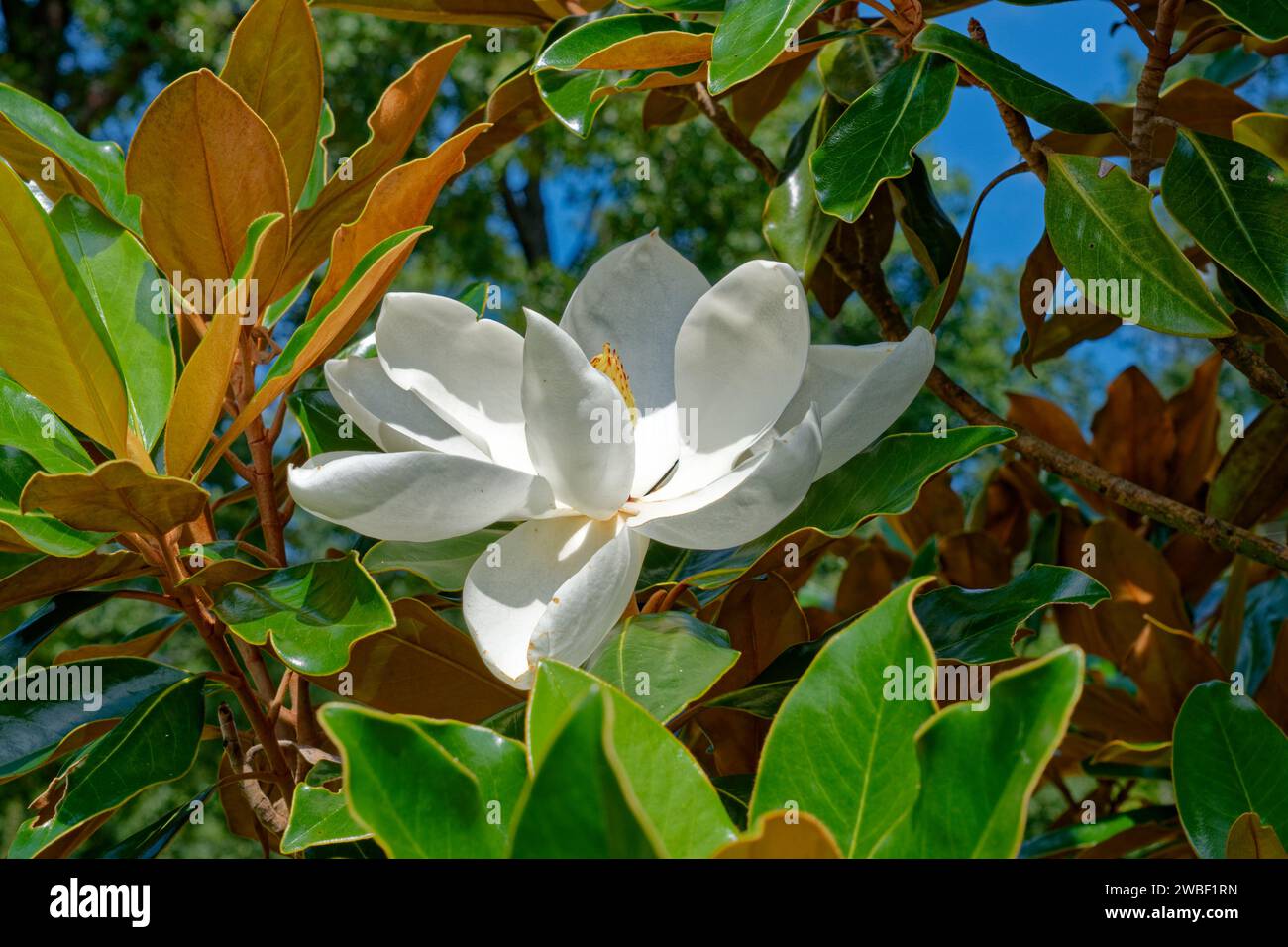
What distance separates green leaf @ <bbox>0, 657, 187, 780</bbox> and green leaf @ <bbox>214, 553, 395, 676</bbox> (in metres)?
0.19

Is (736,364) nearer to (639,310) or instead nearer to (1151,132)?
(639,310)

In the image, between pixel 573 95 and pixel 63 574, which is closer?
pixel 63 574

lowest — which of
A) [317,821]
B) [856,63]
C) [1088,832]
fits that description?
[1088,832]

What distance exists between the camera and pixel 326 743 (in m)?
1.13

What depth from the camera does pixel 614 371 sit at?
968mm

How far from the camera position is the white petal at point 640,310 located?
104cm

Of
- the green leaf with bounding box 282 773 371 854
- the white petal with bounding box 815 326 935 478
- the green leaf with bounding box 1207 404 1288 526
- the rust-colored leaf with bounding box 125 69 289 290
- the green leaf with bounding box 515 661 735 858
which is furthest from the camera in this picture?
the green leaf with bounding box 1207 404 1288 526

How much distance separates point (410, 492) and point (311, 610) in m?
0.14

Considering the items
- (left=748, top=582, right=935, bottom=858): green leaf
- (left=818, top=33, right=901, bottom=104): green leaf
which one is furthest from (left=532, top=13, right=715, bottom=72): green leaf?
(left=748, top=582, right=935, bottom=858): green leaf

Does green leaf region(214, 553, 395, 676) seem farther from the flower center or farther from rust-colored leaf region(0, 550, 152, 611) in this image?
the flower center

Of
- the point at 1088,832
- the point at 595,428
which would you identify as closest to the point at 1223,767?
the point at 1088,832

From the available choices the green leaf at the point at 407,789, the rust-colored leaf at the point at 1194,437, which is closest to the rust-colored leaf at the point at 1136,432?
the rust-colored leaf at the point at 1194,437

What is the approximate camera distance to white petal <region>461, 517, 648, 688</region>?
30.9 inches
